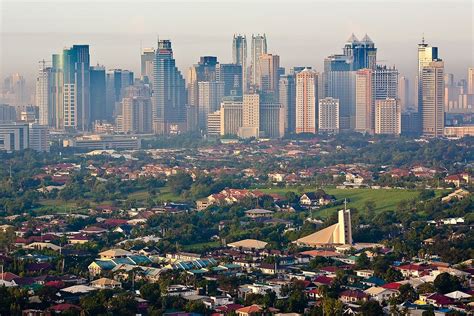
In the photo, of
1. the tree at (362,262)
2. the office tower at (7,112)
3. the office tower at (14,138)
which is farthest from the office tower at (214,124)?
the tree at (362,262)

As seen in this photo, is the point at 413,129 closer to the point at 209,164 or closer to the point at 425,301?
the point at 209,164

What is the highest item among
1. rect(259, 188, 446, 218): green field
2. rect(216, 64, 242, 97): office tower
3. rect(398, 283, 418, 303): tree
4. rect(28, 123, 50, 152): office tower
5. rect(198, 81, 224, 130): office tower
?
rect(216, 64, 242, 97): office tower

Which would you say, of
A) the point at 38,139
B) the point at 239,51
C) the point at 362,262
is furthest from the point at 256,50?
the point at 362,262

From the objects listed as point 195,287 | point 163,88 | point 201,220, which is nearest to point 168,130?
point 163,88

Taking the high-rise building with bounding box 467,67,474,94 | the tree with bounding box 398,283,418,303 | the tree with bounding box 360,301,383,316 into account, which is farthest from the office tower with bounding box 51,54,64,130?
the tree with bounding box 360,301,383,316

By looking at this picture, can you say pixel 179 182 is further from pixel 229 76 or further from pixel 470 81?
pixel 470 81

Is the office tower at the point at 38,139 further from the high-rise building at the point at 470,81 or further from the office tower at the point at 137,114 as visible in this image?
the high-rise building at the point at 470,81

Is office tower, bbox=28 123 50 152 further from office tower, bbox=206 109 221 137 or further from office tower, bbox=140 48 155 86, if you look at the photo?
office tower, bbox=140 48 155 86
